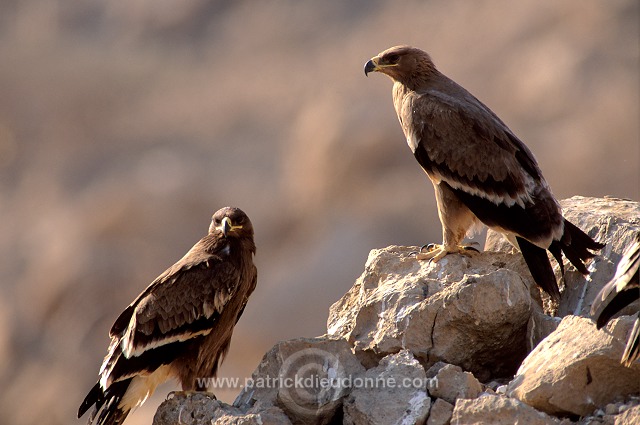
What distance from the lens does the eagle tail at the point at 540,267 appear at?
8.29m

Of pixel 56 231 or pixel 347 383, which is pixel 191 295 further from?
pixel 56 231

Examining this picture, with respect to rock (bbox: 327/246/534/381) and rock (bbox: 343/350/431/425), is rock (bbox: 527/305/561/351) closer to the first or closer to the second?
rock (bbox: 327/246/534/381)

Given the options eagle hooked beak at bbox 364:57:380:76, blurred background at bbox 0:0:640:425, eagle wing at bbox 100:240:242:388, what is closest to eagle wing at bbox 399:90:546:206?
eagle hooked beak at bbox 364:57:380:76

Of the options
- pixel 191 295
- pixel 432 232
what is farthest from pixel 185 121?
pixel 191 295

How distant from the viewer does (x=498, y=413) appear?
259 inches

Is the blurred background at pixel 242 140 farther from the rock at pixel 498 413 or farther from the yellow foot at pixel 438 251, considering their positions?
the rock at pixel 498 413

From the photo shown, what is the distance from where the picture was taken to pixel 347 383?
7445 millimetres

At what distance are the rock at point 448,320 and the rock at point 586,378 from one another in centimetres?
90

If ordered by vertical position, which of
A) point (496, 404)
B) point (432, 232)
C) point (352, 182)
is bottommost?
point (496, 404)

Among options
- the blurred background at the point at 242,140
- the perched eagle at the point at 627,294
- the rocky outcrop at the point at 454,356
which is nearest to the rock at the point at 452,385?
the rocky outcrop at the point at 454,356

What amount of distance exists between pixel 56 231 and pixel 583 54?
13166 mm

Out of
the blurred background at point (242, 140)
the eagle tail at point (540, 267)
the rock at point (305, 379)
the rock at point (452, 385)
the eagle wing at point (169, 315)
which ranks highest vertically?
the blurred background at point (242, 140)

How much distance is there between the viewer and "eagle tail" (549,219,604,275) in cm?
833

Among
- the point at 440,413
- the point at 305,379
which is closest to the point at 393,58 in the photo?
the point at 305,379
